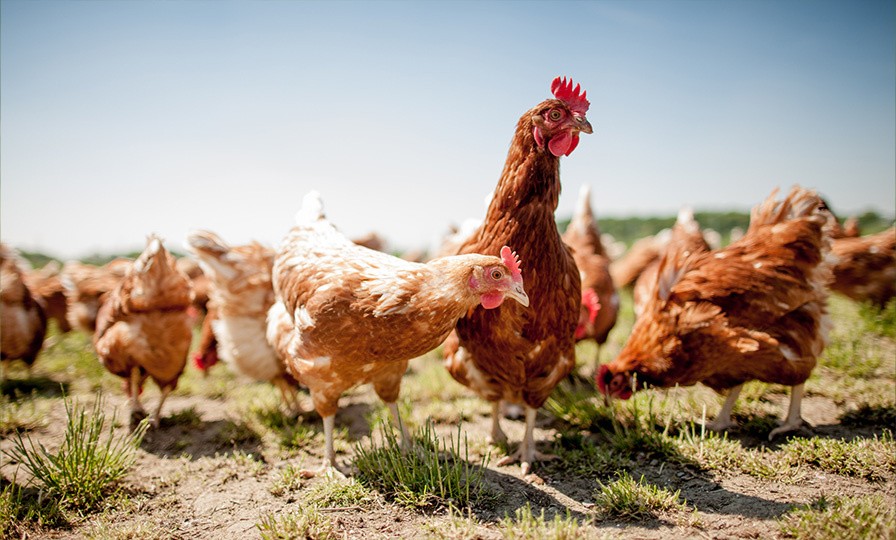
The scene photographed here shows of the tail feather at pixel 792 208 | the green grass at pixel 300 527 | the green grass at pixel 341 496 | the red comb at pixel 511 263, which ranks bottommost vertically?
the green grass at pixel 341 496

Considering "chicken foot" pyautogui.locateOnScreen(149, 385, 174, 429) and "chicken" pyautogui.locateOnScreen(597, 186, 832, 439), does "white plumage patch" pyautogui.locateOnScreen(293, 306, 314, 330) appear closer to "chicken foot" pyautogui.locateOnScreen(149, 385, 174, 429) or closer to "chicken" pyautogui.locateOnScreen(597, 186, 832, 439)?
"chicken foot" pyautogui.locateOnScreen(149, 385, 174, 429)

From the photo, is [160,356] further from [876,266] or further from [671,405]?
[876,266]

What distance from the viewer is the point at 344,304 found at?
2715 mm

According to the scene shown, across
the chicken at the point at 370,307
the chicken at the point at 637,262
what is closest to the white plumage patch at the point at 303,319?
the chicken at the point at 370,307

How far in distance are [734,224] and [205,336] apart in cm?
2439

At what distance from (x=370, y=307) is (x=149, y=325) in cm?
260

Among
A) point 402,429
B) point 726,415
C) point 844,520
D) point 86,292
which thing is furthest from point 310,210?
point 86,292

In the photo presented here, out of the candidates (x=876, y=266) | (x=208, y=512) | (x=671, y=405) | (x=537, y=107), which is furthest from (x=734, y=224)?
(x=208, y=512)

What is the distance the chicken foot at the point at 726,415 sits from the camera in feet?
11.9

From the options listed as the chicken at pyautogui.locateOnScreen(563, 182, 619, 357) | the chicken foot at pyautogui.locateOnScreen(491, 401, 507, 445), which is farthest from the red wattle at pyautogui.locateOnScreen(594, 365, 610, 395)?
the chicken foot at pyautogui.locateOnScreen(491, 401, 507, 445)

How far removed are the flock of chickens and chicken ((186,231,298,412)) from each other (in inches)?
0.6

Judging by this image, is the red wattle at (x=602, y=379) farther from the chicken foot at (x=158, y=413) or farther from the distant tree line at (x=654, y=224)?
the distant tree line at (x=654, y=224)

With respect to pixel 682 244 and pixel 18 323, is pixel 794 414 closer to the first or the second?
pixel 682 244

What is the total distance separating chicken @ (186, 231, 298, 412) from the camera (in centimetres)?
427
